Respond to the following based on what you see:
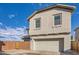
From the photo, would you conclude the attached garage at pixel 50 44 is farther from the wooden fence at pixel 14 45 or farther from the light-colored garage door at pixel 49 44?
the wooden fence at pixel 14 45

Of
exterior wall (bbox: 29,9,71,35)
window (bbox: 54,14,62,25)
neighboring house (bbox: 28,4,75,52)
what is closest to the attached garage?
neighboring house (bbox: 28,4,75,52)

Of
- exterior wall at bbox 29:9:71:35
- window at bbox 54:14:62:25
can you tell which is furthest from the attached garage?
window at bbox 54:14:62:25

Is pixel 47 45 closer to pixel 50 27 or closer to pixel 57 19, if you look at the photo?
pixel 50 27

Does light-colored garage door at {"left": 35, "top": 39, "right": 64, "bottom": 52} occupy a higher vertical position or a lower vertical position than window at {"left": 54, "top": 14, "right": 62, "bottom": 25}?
lower

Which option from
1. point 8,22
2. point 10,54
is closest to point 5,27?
point 8,22

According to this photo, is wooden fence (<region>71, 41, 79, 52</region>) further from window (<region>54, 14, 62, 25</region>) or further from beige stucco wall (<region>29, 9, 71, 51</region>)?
window (<region>54, 14, 62, 25</region>)

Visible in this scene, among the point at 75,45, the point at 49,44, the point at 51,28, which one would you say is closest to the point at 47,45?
the point at 49,44
